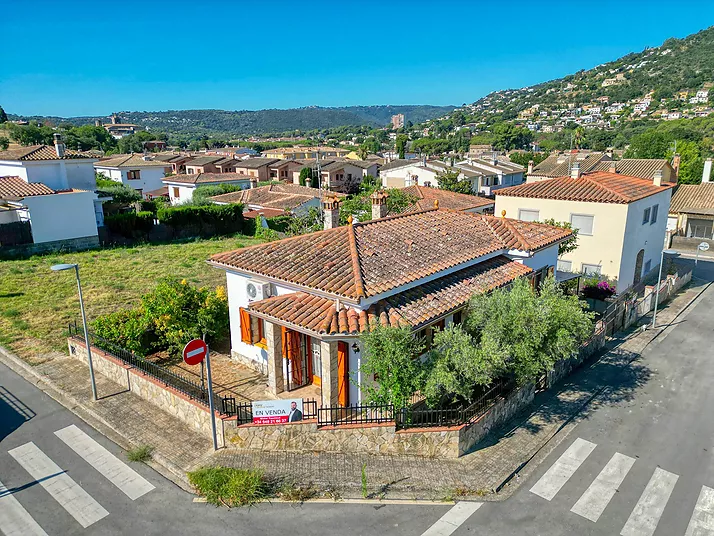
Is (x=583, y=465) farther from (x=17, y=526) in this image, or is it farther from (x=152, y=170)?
(x=152, y=170)

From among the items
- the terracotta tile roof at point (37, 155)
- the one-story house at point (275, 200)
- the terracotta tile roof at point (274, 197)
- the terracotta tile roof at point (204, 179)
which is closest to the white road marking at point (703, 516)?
the one-story house at point (275, 200)

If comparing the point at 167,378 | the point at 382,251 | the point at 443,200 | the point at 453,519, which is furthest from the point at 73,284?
the point at 453,519

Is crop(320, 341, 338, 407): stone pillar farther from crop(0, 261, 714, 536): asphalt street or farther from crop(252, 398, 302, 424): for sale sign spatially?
crop(0, 261, 714, 536): asphalt street

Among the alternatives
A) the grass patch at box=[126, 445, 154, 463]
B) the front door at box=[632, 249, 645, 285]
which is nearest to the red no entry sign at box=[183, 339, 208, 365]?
the grass patch at box=[126, 445, 154, 463]

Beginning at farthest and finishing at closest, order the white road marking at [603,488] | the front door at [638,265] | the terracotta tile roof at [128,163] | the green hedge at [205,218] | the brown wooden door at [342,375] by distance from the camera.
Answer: the terracotta tile roof at [128,163] → the green hedge at [205,218] → the front door at [638,265] → the brown wooden door at [342,375] → the white road marking at [603,488]

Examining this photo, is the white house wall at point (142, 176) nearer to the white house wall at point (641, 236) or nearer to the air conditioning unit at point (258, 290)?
the air conditioning unit at point (258, 290)

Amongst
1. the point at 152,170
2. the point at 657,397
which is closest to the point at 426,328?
the point at 657,397
